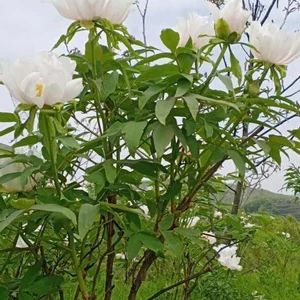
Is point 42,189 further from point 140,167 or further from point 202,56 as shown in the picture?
point 202,56

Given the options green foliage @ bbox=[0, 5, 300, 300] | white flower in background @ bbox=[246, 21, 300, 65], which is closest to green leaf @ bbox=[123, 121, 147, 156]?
green foliage @ bbox=[0, 5, 300, 300]

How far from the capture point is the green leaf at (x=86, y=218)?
0.60 metres

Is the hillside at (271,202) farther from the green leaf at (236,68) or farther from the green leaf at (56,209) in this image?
the green leaf at (56,209)

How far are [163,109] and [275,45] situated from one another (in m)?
0.21

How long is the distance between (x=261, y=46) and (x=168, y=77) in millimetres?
162

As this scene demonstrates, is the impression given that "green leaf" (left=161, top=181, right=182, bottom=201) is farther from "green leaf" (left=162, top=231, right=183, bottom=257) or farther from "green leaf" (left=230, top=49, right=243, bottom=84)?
"green leaf" (left=230, top=49, right=243, bottom=84)

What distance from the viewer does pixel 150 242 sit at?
696 millimetres

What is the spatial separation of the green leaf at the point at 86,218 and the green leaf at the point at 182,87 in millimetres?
162

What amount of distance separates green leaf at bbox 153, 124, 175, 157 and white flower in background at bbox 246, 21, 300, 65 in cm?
19

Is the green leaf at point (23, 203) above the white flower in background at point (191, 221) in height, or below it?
below

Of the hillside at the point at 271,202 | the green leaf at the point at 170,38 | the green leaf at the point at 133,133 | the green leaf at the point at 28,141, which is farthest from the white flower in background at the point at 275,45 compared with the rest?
the hillside at the point at 271,202

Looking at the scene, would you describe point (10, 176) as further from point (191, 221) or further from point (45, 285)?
point (191, 221)

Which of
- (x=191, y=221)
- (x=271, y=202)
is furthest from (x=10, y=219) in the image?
(x=271, y=202)

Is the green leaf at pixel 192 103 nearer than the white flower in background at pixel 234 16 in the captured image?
Yes
